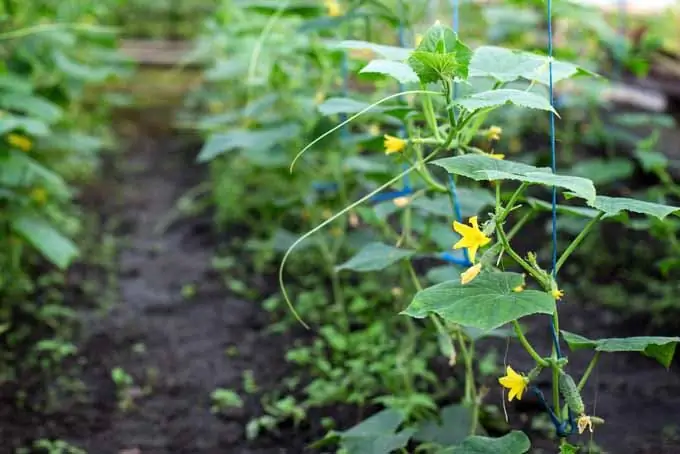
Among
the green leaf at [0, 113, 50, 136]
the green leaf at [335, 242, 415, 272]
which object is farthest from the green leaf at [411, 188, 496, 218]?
the green leaf at [0, 113, 50, 136]

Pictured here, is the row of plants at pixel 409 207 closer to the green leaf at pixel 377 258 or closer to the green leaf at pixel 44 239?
the green leaf at pixel 377 258

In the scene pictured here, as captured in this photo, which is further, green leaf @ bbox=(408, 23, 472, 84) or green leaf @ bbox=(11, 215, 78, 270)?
green leaf @ bbox=(11, 215, 78, 270)

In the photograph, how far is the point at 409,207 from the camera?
2.02 meters

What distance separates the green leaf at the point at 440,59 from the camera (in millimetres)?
1350

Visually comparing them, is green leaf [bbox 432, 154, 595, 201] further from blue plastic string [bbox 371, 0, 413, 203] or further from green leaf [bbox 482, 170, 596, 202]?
blue plastic string [bbox 371, 0, 413, 203]

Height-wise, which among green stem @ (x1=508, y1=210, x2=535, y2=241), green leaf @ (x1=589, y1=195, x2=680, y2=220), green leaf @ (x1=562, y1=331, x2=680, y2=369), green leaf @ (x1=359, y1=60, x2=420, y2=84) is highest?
green leaf @ (x1=359, y1=60, x2=420, y2=84)

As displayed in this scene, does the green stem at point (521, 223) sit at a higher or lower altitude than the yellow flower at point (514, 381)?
higher

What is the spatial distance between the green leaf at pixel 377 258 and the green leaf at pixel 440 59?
0.46 m

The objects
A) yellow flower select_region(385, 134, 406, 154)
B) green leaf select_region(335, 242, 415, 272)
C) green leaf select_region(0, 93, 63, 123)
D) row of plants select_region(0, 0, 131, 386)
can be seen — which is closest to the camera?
yellow flower select_region(385, 134, 406, 154)

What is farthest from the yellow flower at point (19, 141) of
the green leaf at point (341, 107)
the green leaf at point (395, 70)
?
the green leaf at point (395, 70)

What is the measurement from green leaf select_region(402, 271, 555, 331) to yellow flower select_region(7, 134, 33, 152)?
70.1 inches

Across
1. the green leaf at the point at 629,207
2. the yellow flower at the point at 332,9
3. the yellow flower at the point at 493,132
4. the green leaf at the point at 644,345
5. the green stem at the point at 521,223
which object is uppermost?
the yellow flower at the point at 332,9

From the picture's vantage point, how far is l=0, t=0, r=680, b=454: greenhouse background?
1.51 m

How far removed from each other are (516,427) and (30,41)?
1.97 m
